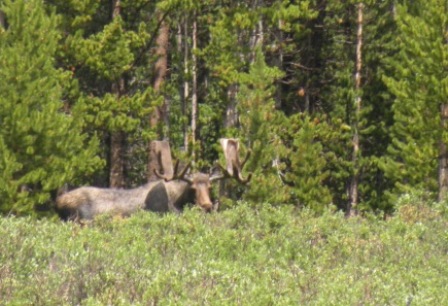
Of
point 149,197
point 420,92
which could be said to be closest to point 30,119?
point 149,197

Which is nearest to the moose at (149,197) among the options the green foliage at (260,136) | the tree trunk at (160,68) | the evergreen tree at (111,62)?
the green foliage at (260,136)

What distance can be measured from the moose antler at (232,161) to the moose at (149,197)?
0.95 feet

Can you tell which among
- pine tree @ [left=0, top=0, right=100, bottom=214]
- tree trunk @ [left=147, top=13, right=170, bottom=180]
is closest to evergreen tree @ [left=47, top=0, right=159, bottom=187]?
tree trunk @ [left=147, top=13, right=170, bottom=180]

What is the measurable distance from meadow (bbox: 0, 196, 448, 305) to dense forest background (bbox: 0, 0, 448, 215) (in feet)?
22.6

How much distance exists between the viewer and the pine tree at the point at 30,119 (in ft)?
67.4

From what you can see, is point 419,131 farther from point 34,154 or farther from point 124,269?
point 124,269

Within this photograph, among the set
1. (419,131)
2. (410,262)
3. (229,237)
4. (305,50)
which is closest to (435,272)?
(410,262)

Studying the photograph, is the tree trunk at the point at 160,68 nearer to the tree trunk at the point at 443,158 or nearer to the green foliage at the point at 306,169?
the green foliage at the point at 306,169

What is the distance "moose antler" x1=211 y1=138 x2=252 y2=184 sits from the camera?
2325 cm

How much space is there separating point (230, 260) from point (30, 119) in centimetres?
967

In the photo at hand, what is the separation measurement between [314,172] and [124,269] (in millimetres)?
22126

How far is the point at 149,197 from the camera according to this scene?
2195 cm

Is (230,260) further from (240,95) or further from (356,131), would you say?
(356,131)

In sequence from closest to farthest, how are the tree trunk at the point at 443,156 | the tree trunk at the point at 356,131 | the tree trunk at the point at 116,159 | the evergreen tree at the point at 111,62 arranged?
the evergreen tree at the point at 111,62 → the tree trunk at the point at 443,156 → the tree trunk at the point at 116,159 → the tree trunk at the point at 356,131
